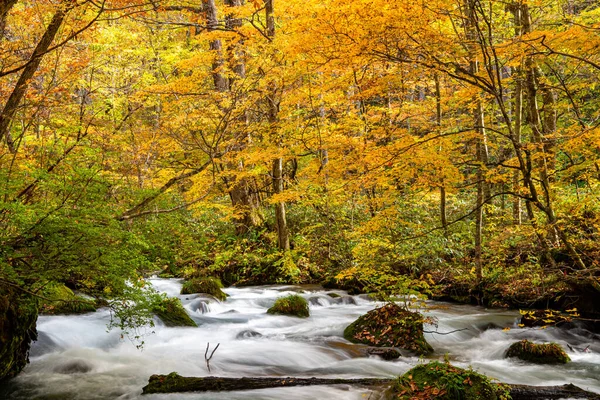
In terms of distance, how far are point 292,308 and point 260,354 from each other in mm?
2247

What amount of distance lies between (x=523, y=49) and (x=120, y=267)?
17.0 ft

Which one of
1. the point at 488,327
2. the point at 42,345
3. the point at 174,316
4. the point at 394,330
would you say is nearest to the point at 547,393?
the point at 394,330

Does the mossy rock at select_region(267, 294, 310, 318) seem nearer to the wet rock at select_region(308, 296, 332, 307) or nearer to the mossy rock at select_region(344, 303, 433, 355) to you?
the wet rock at select_region(308, 296, 332, 307)

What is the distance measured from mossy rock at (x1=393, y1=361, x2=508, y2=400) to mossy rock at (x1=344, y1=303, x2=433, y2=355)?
7.79ft

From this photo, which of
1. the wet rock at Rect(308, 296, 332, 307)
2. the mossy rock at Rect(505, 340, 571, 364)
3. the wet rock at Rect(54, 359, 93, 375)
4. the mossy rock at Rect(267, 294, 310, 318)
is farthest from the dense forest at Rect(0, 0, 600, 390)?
the mossy rock at Rect(267, 294, 310, 318)

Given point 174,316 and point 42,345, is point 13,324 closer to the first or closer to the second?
point 42,345

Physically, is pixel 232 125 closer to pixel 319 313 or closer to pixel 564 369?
pixel 319 313

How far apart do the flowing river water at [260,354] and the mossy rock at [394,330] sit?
25cm

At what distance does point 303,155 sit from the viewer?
12.4 meters

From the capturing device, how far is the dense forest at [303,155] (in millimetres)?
5074

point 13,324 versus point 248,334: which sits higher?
point 13,324

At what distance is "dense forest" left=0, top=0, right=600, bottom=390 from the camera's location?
5.07m

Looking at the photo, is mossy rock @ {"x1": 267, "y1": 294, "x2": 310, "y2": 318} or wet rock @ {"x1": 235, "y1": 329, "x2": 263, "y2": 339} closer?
wet rock @ {"x1": 235, "y1": 329, "x2": 263, "y2": 339}

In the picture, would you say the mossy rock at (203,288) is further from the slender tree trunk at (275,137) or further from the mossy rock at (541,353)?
the mossy rock at (541,353)
